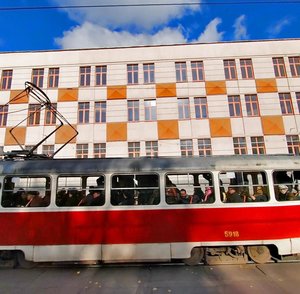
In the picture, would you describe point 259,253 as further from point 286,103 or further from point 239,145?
point 286,103

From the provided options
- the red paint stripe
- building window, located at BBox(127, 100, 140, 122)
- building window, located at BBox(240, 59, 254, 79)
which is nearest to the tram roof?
the red paint stripe

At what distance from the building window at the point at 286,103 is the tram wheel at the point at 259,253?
16943 mm

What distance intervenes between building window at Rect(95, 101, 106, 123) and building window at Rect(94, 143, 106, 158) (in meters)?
1.99

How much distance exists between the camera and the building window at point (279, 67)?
21953 millimetres

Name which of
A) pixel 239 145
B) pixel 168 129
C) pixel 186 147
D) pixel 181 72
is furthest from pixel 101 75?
pixel 239 145

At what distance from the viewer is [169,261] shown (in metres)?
7.16

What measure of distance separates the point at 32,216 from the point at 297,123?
20269mm

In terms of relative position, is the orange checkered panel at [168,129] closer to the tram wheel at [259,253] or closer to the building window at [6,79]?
the building window at [6,79]

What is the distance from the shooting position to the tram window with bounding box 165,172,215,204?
6.94 metres

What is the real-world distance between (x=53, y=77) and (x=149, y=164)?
724 inches

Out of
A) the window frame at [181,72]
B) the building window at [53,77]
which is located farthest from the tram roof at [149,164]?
the building window at [53,77]

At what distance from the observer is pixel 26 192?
7020 millimetres

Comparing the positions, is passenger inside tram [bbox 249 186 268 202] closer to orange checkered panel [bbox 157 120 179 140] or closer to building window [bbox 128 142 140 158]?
orange checkered panel [bbox 157 120 179 140]

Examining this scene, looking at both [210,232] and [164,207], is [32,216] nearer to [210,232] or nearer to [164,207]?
[164,207]
